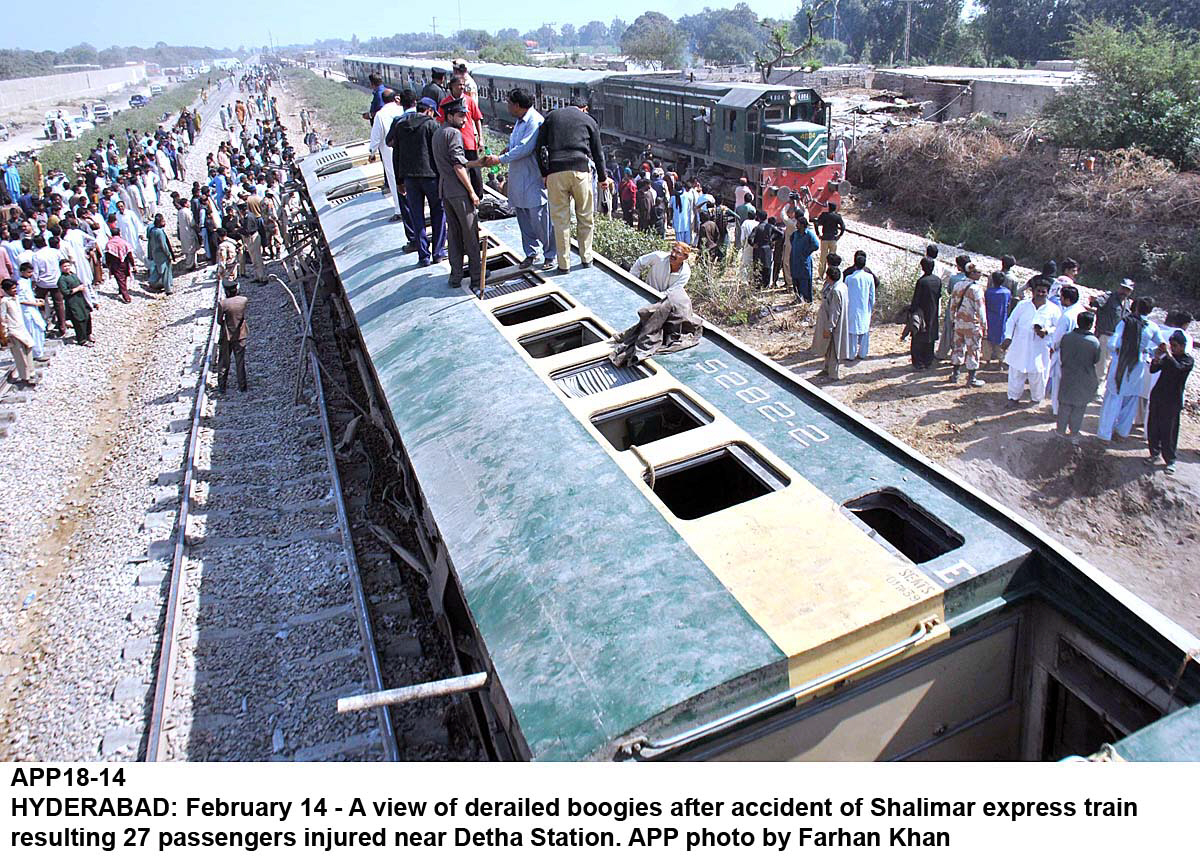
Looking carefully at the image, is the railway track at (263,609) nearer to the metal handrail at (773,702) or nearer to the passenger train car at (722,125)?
the metal handrail at (773,702)

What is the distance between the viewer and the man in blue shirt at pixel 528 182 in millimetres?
8023

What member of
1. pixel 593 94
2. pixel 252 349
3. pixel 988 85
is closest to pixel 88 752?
pixel 252 349

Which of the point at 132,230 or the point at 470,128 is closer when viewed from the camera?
the point at 470,128

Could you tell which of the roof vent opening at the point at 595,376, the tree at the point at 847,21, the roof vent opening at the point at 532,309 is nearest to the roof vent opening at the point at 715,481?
the roof vent opening at the point at 595,376

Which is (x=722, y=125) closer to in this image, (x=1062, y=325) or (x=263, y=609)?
(x=1062, y=325)

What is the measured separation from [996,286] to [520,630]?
8681 millimetres

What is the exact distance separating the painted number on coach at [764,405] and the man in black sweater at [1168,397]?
4456 millimetres

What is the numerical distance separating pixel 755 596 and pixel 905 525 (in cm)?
148

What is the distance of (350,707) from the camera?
3.33 meters

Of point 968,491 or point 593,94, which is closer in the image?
point 968,491

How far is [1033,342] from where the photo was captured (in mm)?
9219

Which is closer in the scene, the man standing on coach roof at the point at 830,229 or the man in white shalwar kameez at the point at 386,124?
the man in white shalwar kameez at the point at 386,124

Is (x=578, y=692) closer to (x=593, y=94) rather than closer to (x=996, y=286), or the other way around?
(x=996, y=286)

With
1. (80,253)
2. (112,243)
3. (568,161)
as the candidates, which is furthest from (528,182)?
(112,243)
